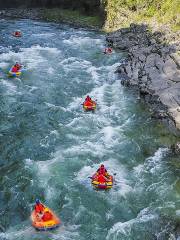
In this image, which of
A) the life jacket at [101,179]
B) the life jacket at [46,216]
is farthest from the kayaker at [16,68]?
the life jacket at [46,216]

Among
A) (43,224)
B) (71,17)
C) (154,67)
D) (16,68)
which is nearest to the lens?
(43,224)

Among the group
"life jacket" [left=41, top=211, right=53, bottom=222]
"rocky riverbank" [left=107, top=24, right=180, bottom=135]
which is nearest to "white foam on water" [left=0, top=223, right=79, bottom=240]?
"life jacket" [left=41, top=211, right=53, bottom=222]

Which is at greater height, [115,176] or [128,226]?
[128,226]

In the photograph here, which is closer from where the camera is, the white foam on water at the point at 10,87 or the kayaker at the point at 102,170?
the kayaker at the point at 102,170

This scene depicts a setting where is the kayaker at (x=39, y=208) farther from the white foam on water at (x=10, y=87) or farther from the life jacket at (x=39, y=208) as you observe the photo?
the white foam on water at (x=10, y=87)

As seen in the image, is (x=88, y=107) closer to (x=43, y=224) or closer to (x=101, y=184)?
(x=101, y=184)

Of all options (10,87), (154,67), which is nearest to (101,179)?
(10,87)

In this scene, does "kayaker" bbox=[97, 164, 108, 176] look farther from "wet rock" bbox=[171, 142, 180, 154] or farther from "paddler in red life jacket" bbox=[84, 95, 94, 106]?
"paddler in red life jacket" bbox=[84, 95, 94, 106]
